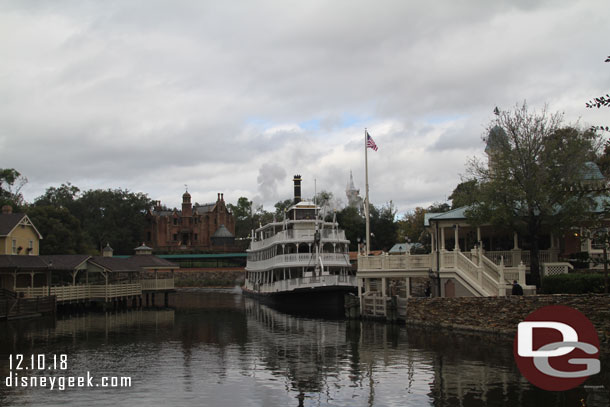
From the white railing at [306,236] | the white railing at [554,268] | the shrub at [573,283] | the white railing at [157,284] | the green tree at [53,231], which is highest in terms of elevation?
the green tree at [53,231]

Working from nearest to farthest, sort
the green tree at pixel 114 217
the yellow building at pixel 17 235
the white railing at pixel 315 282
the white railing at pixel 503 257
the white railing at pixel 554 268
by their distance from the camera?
the white railing at pixel 554 268
the white railing at pixel 503 257
the white railing at pixel 315 282
the yellow building at pixel 17 235
the green tree at pixel 114 217

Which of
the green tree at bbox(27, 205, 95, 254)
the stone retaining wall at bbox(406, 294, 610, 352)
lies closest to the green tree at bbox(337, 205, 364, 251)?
the green tree at bbox(27, 205, 95, 254)

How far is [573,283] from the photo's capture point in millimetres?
26094

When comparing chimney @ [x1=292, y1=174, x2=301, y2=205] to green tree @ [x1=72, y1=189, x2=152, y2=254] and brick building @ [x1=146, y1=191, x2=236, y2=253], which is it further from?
green tree @ [x1=72, y1=189, x2=152, y2=254]

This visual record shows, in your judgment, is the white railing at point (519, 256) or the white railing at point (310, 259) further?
the white railing at point (310, 259)

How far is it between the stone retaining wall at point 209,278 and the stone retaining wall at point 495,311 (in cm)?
6307

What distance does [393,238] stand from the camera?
307 feet

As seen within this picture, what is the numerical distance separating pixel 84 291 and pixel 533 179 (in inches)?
1405

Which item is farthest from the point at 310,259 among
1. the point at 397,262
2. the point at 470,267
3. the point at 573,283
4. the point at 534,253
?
the point at 573,283

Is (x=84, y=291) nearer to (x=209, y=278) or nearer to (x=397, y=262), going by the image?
(x=397, y=262)

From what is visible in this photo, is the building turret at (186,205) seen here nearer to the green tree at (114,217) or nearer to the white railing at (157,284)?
the green tree at (114,217)

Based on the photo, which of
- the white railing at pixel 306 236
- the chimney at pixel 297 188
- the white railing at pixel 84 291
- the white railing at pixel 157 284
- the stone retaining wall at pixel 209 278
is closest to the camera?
the white railing at pixel 84 291

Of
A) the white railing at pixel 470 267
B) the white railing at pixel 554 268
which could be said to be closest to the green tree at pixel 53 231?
the white railing at pixel 470 267

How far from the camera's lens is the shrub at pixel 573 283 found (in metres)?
25.2
